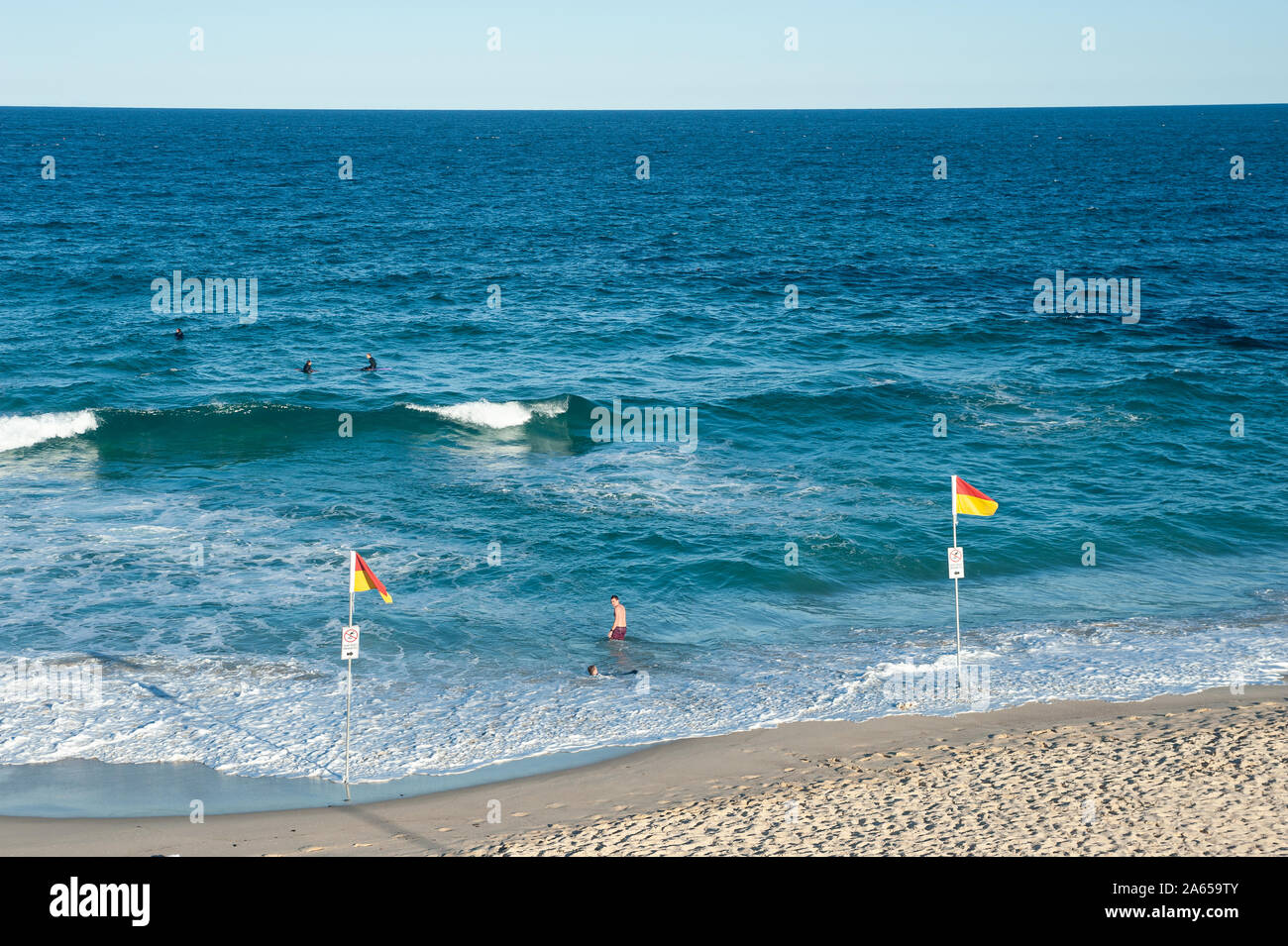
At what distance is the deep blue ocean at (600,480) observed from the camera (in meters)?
17.1

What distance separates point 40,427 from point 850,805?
88.4 ft

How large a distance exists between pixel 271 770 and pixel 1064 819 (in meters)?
10.1

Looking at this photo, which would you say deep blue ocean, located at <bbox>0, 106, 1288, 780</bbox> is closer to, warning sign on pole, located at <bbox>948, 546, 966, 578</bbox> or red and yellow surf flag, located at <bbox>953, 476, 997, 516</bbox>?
warning sign on pole, located at <bbox>948, 546, 966, 578</bbox>

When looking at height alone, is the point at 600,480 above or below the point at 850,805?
above

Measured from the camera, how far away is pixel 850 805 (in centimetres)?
1252

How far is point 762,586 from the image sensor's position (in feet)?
70.3

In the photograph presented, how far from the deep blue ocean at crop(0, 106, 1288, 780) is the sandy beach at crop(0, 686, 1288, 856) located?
4.01 ft

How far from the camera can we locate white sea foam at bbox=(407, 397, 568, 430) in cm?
3216

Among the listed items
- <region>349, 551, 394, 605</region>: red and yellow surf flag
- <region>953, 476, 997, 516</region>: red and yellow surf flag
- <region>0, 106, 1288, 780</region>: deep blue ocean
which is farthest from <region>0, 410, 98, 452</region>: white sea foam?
<region>953, 476, 997, 516</region>: red and yellow surf flag

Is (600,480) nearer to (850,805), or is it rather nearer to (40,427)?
(850,805)

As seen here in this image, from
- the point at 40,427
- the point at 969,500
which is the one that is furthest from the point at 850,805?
the point at 40,427

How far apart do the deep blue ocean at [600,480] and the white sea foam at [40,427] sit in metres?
0.14
